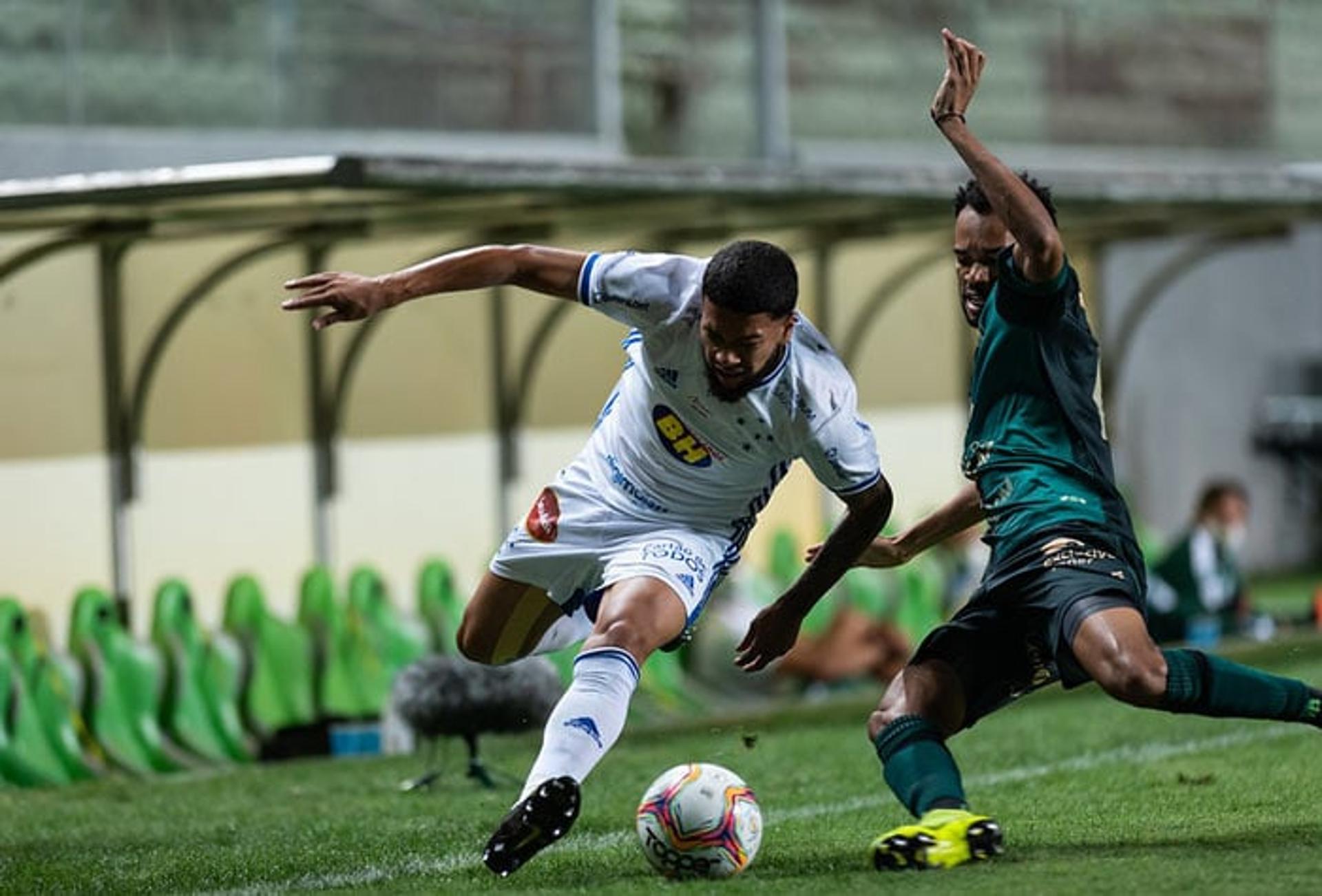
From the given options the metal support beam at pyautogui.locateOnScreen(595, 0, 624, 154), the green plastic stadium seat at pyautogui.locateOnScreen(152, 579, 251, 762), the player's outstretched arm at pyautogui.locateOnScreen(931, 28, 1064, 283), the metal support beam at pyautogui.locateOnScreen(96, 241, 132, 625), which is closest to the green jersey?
the player's outstretched arm at pyautogui.locateOnScreen(931, 28, 1064, 283)

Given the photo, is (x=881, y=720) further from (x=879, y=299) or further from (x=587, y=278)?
(x=879, y=299)

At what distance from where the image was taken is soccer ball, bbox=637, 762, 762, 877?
273 inches

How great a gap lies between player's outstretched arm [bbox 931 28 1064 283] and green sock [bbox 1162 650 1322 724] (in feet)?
3.37

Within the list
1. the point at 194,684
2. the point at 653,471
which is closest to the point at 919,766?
the point at 653,471

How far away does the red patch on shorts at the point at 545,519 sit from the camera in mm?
7750

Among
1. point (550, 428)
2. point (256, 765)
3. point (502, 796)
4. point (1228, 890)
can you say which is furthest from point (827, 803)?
point (550, 428)

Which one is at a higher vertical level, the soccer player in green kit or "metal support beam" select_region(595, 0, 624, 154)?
"metal support beam" select_region(595, 0, 624, 154)

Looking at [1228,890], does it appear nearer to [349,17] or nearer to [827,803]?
[827,803]

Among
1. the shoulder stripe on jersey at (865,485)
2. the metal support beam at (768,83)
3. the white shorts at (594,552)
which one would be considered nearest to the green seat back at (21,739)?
the white shorts at (594,552)

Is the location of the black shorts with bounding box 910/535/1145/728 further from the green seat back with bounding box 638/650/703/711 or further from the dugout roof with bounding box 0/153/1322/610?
the green seat back with bounding box 638/650/703/711

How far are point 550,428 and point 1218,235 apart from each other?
4195 millimetres

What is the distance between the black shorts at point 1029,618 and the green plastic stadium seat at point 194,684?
5.66 meters

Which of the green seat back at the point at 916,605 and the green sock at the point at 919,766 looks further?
the green seat back at the point at 916,605

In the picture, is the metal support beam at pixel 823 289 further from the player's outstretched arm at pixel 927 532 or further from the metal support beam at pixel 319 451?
the player's outstretched arm at pixel 927 532
